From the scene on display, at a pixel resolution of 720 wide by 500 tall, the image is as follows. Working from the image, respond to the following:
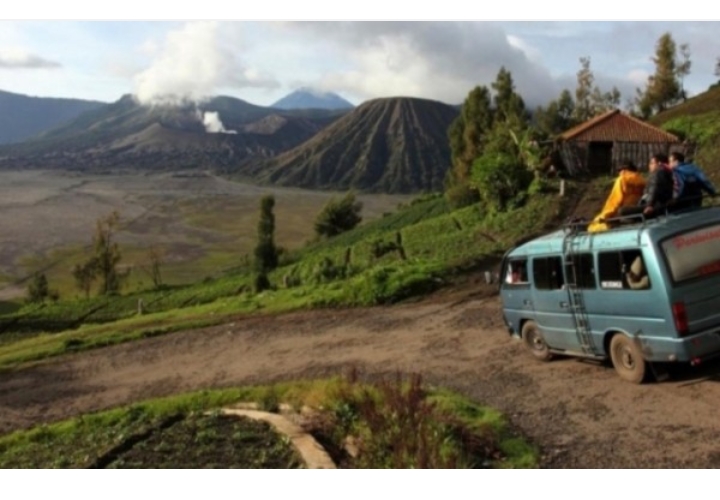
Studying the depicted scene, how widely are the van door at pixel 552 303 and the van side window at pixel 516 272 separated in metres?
0.40

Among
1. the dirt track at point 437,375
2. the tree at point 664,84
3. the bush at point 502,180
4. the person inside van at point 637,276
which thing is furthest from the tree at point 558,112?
the person inside van at point 637,276

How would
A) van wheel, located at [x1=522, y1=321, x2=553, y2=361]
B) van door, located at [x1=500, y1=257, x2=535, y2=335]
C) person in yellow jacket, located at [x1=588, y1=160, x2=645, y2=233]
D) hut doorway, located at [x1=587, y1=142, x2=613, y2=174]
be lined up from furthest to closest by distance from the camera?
hut doorway, located at [x1=587, y1=142, x2=613, y2=174], van door, located at [x1=500, y1=257, x2=535, y2=335], van wheel, located at [x1=522, y1=321, x2=553, y2=361], person in yellow jacket, located at [x1=588, y1=160, x2=645, y2=233]

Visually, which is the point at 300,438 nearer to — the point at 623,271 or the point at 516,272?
the point at 623,271

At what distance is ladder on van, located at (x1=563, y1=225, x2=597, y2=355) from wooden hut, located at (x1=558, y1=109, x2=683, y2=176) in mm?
26388

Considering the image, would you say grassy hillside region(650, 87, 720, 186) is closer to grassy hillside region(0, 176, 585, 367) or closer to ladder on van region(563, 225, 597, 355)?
grassy hillside region(0, 176, 585, 367)

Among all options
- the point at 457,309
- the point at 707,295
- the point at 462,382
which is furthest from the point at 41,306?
the point at 707,295

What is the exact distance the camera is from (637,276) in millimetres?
9742

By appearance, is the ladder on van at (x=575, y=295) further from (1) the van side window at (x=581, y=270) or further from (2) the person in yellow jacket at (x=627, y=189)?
(2) the person in yellow jacket at (x=627, y=189)

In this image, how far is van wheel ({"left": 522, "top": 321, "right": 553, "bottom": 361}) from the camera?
41.1 ft

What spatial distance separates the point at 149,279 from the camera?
92.9 metres

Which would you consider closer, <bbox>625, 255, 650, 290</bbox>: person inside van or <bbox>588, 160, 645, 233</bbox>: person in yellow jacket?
<bbox>625, 255, 650, 290</bbox>: person inside van

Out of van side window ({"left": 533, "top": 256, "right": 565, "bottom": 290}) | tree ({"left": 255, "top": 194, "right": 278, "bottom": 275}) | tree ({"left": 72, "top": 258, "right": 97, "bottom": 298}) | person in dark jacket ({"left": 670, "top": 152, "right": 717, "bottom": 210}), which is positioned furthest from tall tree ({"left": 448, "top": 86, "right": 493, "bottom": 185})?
person in dark jacket ({"left": 670, "top": 152, "right": 717, "bottom": 210})

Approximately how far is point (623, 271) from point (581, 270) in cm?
103

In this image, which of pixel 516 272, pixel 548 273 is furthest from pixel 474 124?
pixel 548 273
